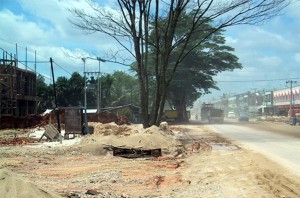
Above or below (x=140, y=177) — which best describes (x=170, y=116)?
above

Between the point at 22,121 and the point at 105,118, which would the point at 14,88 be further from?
the point at 105,118

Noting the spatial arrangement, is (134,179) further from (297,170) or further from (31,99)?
(31,99)

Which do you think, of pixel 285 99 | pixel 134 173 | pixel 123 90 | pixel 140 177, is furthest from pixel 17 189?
pixel 123 90

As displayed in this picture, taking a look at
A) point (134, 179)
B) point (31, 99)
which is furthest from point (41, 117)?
point (134, 179)

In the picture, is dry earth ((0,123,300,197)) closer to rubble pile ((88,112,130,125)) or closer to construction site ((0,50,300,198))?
construction site ((0,50,300,198))

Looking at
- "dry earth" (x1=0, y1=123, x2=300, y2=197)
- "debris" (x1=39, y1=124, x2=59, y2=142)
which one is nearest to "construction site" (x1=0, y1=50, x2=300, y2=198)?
"dry earth" (x1=0, y1=123, x2=300, y2=197)

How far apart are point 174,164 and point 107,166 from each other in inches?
94.4

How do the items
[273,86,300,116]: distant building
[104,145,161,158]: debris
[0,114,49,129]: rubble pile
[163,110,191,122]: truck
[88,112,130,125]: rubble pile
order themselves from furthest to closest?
[273,86,300,116]: distant building → [163,110,191,122]: truck → [88,112,130,125]: rubble pile → [0,114,49,129]: rubble pile → [104,145,161,158]: debris

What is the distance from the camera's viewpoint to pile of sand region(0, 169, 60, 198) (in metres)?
6.14

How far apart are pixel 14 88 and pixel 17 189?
38.0 m

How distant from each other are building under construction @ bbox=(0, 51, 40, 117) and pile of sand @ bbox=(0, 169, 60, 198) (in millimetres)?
33833

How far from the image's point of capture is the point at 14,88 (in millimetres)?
42312

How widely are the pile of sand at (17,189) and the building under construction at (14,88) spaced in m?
33.8

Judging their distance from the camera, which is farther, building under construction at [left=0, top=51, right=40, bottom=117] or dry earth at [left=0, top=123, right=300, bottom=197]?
building under construction at [left=0, top=51, right=40, bottom=117]
